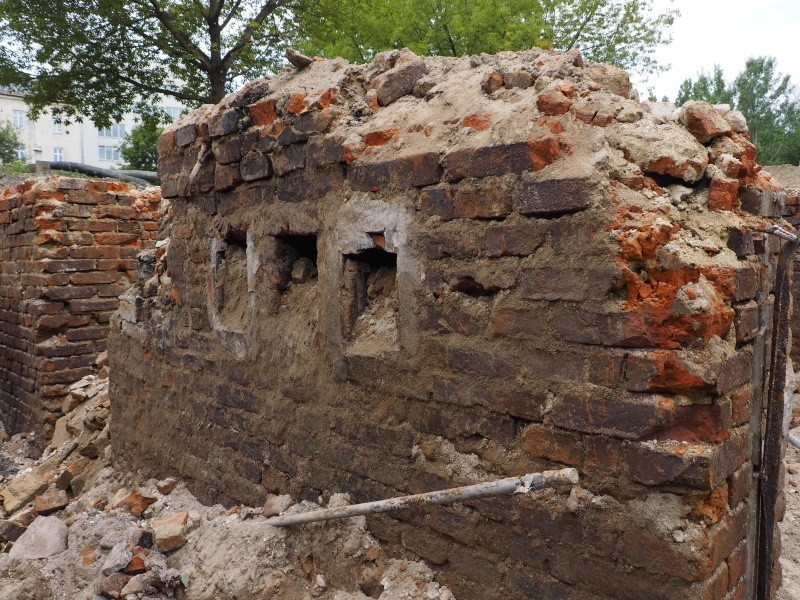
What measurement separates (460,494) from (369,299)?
95 cm

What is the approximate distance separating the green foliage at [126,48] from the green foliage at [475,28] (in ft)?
4.39

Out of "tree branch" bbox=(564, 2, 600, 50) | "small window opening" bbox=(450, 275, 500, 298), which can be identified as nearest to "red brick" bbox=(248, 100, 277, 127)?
"small window opening" bbox=(450, 275, 500, 298)

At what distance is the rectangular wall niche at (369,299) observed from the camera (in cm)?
248

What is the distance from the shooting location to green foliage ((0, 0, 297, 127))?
13.0 meters

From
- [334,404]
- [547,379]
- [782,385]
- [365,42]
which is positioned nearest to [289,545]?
[334,404]

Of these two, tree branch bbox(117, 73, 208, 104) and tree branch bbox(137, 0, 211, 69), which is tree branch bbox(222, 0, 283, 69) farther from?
tree branch bbox(117, 73, 208, 104)

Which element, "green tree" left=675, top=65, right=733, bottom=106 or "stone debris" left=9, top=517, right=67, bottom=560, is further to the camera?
"green tree" left=675, top=65, right=733, bottom=106

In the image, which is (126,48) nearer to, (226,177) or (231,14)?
(231,14)

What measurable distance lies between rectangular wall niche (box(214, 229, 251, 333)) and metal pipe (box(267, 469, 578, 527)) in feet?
3.38

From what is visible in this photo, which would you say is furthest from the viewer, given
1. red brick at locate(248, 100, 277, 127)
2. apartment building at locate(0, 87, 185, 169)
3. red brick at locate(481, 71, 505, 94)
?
apartment building at locate(0, 87, 185, 169)

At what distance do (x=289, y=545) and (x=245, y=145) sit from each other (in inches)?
65.8

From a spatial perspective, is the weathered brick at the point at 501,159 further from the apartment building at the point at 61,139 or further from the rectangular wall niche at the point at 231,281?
the apartment building at the point at 61,139

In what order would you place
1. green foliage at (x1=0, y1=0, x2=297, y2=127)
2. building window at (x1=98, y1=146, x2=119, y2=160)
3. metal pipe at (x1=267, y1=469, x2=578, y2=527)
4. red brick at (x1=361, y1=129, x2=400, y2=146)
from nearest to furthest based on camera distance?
metal pipe at (x1=267, y1=469, x2=578, y2=527)
red brick at (x1=361, y1=129, x2=400, y2=146)
green foliage at (x1=0, y1=0, x2=297, y2=127)
building window at (x1=98, y1=146, x2=119, y2=160)

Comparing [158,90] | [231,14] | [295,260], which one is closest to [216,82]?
[158,90]
